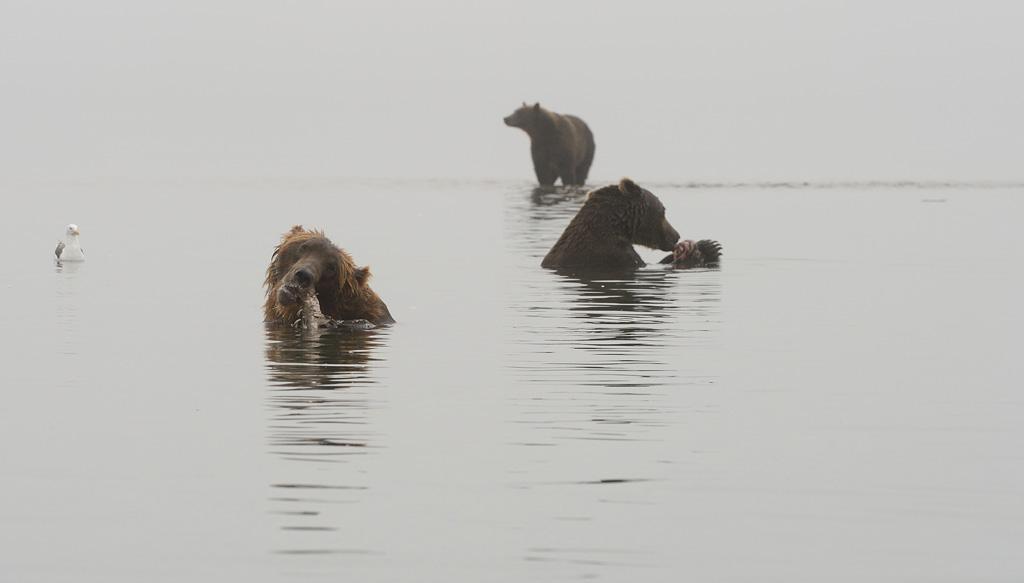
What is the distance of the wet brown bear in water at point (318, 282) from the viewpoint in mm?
11234

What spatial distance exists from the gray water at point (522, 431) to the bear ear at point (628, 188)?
1.43 m

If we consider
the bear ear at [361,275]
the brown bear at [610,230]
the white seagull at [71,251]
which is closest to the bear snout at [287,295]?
the bear ear at [361,275]

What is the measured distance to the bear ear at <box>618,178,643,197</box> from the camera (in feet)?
60.5

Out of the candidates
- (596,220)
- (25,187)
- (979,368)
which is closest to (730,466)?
(979,368)

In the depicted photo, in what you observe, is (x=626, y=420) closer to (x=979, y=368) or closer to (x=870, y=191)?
(x=979, y=368)

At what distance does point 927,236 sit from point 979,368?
16.0 meters

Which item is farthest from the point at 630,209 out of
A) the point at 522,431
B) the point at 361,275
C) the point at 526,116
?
the point at 526,116

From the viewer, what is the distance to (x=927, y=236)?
2569 cm

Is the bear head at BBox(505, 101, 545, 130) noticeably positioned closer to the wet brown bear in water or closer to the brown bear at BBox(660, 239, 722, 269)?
the brown bear at BBox(660, 239, 722, 269)

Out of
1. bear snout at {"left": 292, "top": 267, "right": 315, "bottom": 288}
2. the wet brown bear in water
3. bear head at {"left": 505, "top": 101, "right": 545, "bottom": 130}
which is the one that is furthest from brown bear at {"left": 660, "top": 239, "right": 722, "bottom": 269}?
bear head at {"left": 505, "top": 101, "right": 545, "bottom": 130}

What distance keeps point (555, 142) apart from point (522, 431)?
3551 centimetres

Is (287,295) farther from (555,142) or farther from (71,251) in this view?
(555,142)

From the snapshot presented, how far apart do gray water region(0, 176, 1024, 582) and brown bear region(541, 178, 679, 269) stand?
42.5 inches

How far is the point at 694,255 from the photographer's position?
63.7ft
